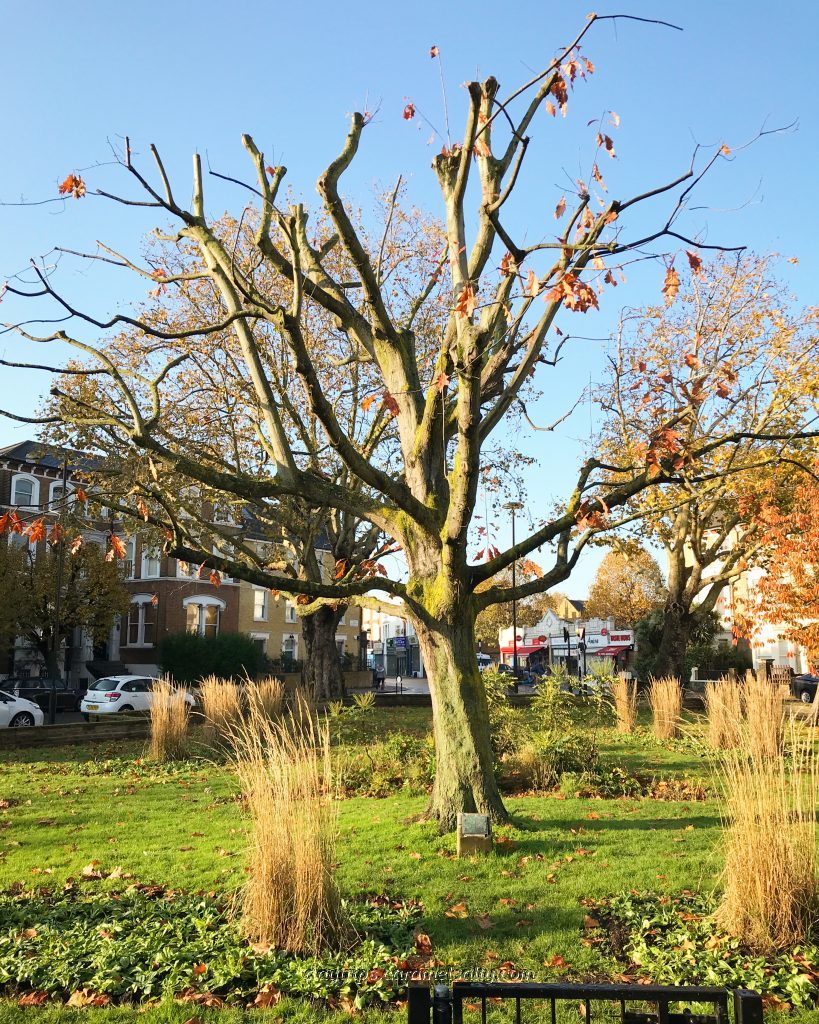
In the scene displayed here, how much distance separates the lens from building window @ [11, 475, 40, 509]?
3822 cm

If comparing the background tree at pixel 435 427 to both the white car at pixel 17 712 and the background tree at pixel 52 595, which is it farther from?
the background tree at pixel 52 595

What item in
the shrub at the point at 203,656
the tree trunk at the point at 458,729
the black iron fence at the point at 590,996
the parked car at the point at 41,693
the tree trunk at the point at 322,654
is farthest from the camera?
the shrub at the point at 203,656

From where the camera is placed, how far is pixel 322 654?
23.1 metres

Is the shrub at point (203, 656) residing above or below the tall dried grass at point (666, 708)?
above

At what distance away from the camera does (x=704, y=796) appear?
406 inches

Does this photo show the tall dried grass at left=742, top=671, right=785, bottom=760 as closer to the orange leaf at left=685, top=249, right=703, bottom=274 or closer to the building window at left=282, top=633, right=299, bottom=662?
the orange leaf at left=685, top=249, right=703, bottom=274

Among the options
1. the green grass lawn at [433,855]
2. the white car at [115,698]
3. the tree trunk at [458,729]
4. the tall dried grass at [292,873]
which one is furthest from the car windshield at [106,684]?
the tall dried grass at [292,873]

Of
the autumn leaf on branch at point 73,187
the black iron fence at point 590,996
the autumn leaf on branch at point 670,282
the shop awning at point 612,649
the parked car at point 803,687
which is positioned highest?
the autumn leaf on branch at point 73,187

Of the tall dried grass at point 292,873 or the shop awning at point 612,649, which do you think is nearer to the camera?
the tall dried grass at point 292,873

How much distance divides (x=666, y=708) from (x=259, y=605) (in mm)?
35664

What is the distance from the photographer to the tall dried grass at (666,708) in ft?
52.4

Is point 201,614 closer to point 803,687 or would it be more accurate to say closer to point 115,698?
point 115,698

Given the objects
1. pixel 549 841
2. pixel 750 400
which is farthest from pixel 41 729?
pixel 750 400

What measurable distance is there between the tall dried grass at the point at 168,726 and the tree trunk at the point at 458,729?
7.32m
